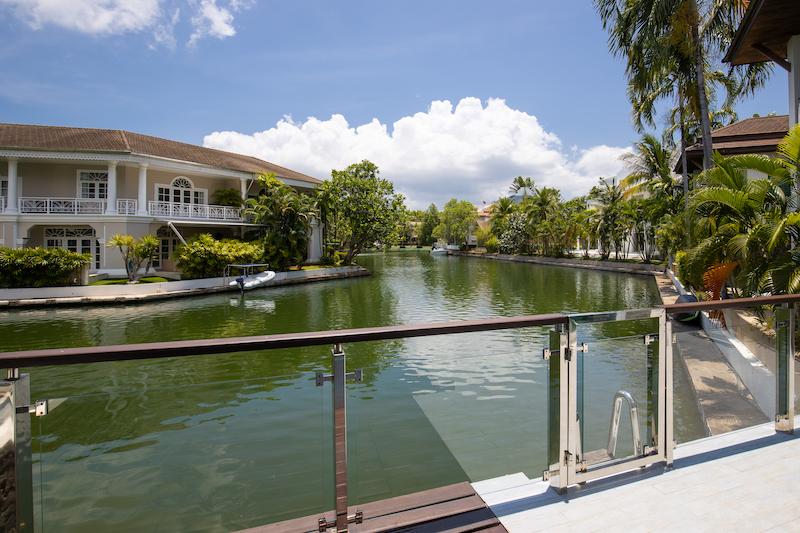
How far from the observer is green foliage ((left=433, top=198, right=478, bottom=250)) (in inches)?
2677

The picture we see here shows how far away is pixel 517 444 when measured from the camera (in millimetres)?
2482

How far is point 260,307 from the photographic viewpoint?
16438 mm

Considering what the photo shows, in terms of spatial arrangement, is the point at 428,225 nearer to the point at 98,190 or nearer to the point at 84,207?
the point at 98,190

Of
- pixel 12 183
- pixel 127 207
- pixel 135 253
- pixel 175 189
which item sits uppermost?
pixel 175 189

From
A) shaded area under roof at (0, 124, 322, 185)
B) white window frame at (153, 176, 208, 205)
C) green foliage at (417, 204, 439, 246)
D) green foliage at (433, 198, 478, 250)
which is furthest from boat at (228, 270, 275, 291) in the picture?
green foliage at (417, 204, 439, 246)

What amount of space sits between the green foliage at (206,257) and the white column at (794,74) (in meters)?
21.8

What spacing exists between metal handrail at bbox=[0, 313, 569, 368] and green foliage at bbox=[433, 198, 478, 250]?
6649cm

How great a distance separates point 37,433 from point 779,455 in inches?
158

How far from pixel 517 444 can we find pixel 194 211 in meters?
27.2

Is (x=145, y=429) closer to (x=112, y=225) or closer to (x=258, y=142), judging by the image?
(x=112, y=225)

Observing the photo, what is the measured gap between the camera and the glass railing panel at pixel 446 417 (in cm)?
195

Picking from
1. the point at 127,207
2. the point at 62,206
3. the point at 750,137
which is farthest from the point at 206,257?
the point at 750,137

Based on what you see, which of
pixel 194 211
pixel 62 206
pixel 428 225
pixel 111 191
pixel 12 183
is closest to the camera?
pixel 12 183

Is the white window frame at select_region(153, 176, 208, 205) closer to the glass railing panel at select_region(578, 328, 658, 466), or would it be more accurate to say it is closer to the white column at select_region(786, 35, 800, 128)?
the white column at select_region(786, 35, 800, 128)
